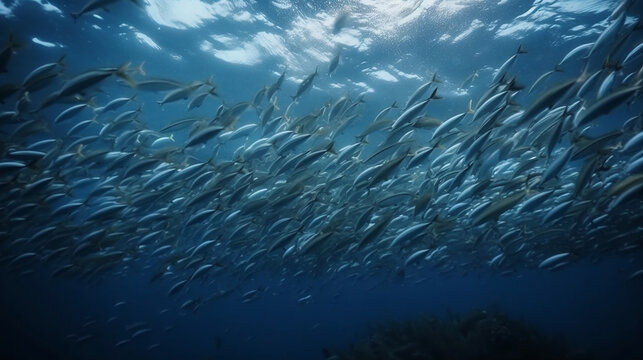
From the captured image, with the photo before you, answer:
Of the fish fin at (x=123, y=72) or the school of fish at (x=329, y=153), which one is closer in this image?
the school of fish at (x=329, y=153)

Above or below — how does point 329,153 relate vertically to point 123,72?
below

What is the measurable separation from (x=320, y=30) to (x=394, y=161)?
380 inches

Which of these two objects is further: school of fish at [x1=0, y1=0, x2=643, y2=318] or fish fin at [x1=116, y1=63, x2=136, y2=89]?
fish fin at [x1=116, y1=63, x2=136, y2=89]

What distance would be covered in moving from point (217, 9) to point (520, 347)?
15.2 m

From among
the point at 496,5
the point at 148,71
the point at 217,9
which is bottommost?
the point at 496,5

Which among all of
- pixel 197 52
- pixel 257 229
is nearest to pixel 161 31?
pixel 197 52

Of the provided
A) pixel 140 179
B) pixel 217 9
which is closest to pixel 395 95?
pixel 217 9

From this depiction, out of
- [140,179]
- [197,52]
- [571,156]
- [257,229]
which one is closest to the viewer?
[571,156]

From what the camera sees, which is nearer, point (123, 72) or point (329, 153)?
point (123, 72)

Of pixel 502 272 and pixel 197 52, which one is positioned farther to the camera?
pixel 502 272

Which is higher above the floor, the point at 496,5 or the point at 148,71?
the point at 148,71

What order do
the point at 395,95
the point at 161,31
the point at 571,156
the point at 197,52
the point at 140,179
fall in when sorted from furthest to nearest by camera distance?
1. the point at 395,95
2. the point at 197,52
3. the point at 161,31
4. the point at 140,179
5. the point at 571,156

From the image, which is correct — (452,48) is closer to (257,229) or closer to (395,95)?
(395,95)

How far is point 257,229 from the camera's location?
11.8 metres
